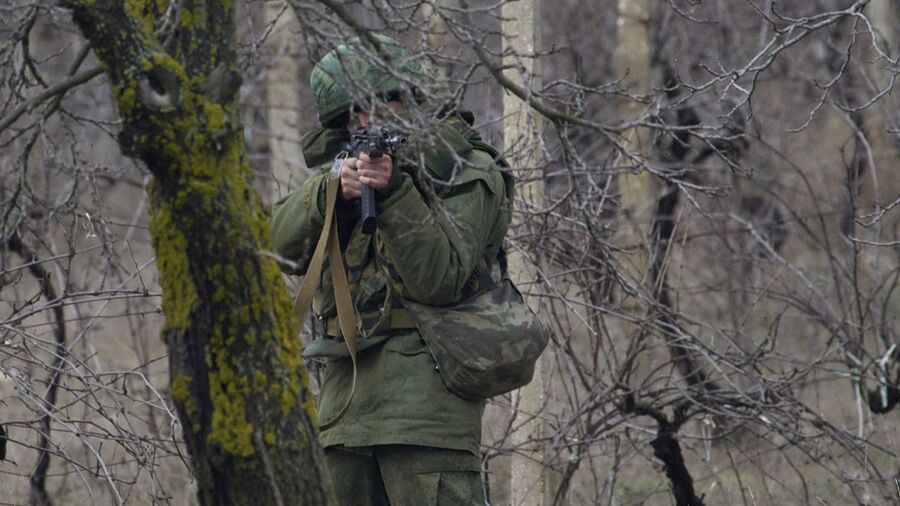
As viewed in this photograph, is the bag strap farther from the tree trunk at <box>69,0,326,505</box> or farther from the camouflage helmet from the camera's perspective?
the tree trunk at <box>69,0,326,505</box>

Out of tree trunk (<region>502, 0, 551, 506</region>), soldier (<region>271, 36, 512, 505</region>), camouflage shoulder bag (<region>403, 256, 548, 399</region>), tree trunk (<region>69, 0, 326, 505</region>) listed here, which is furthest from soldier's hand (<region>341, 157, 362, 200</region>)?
tree trunk (<region>502, 0, 551, 506</region>)

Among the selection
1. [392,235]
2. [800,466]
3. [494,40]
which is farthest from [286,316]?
[494,40]

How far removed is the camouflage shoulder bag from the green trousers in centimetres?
20

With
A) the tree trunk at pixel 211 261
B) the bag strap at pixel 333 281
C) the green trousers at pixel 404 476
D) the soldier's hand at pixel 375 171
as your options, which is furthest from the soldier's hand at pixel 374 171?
the green trousers at pixel 404 476

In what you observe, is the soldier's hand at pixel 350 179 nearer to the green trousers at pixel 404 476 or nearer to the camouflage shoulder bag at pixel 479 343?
the camouflage shoulder bag at pixel 479 343

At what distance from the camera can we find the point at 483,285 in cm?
Answer: 346

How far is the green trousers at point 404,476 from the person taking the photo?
3.31 meters

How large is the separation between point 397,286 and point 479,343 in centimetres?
28

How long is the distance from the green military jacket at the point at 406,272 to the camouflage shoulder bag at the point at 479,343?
0.04 metres

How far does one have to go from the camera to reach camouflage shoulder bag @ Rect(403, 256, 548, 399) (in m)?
3.29

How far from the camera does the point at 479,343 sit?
3.30 m

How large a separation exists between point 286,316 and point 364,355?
2.48 ft

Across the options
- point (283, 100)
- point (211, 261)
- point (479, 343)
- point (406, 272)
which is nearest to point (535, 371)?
point (479, 343)

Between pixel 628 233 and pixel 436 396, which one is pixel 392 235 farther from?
pixel 628 233
